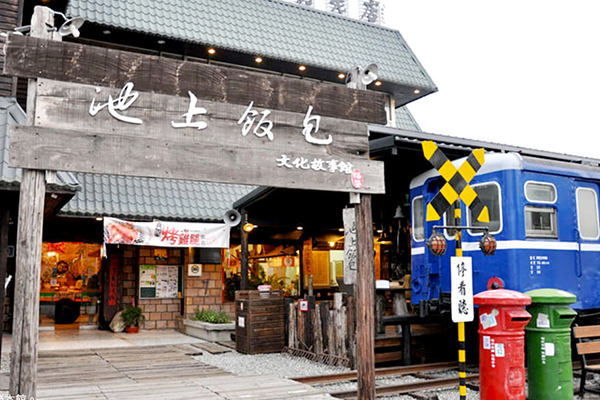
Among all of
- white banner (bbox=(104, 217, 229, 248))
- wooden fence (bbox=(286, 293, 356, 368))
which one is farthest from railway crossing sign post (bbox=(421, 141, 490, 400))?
white banner (bbox=(104, 217, 229, 248))

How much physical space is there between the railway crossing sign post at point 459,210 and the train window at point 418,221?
2982mm

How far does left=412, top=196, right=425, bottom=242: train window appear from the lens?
10.4 m

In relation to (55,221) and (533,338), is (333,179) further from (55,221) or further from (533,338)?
(55,221)

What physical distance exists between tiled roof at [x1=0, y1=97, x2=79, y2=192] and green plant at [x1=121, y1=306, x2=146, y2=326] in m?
6.63

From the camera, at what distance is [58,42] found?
564 centimetres

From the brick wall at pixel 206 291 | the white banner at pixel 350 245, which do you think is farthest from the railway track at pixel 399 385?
the brick wall at pixel 206 291

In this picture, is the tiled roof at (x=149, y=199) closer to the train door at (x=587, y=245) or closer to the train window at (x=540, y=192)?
the train window at (x=540, y=192)

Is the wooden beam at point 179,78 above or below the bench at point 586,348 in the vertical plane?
above

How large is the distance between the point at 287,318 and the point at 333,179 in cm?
627

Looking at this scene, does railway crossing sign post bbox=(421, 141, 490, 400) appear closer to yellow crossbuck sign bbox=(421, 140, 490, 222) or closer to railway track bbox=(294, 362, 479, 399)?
yellow crossbuck sign bbox=(421, 140, 490, 222)

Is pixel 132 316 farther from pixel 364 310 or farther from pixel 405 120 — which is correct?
pixel 405 120

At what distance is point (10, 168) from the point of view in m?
8.35

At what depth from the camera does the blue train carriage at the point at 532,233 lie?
8.70 m

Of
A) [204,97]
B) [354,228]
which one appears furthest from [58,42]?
[354,228]
